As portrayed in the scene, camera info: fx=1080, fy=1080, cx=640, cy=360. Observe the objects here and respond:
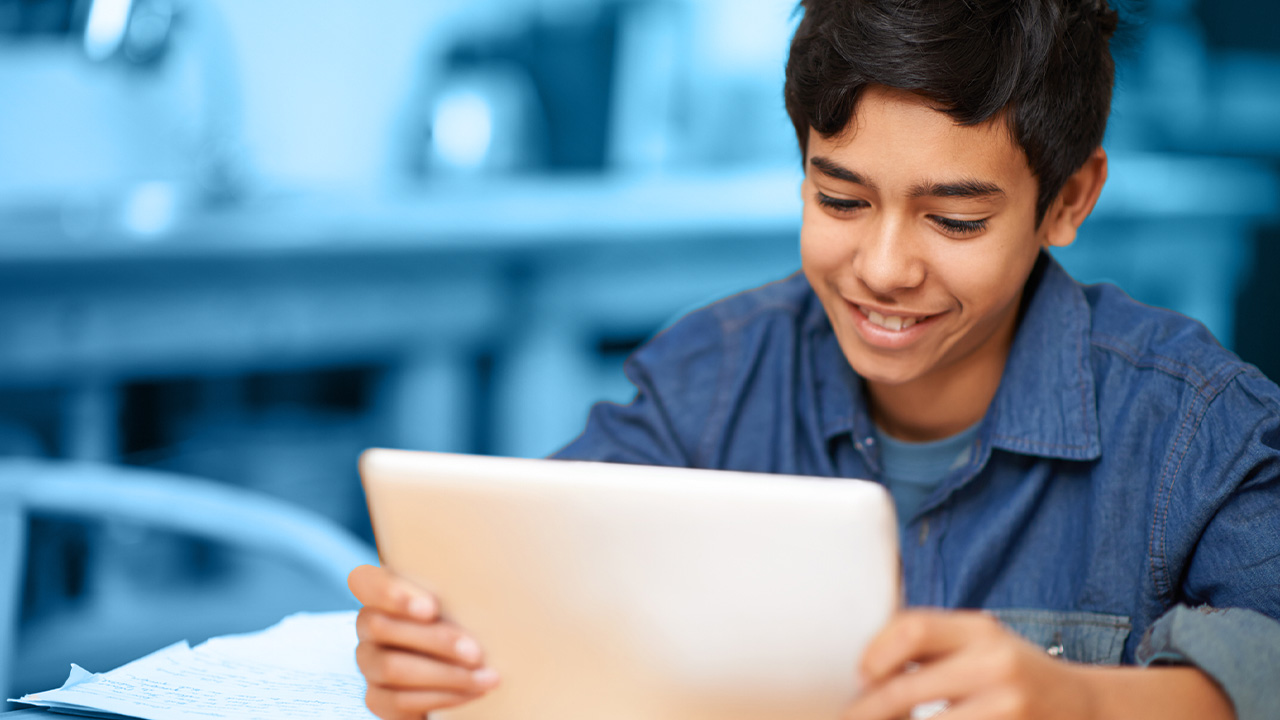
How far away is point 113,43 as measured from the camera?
6.58ft

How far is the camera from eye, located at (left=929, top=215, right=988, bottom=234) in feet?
2.70

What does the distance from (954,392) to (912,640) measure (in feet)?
1.79

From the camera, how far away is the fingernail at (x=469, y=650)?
594 millimetres

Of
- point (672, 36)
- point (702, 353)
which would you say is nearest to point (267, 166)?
point (672, 36)

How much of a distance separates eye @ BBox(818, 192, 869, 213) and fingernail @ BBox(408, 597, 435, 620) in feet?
1.48

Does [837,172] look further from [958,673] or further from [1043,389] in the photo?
[958,673]

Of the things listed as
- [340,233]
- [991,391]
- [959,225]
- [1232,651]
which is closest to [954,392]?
[991,391]

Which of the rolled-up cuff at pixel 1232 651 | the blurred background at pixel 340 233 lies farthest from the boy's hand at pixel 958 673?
the blurred background at pixel 340 233

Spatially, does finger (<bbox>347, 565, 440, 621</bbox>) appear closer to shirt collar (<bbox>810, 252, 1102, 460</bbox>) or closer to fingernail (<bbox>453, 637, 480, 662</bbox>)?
fingernail (<bbox>453, 637, 480, 662</bbox>)

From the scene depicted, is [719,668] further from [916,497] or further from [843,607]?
[916,497]

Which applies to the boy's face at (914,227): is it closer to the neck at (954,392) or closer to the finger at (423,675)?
the neck at (954,392)

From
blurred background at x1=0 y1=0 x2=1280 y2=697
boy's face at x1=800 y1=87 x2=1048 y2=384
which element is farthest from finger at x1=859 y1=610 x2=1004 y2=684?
blurred background at x1=0 y1=0 x2=1280 y2=697

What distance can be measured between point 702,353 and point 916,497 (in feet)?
0.80

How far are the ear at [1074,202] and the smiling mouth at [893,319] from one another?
0.44 feet
